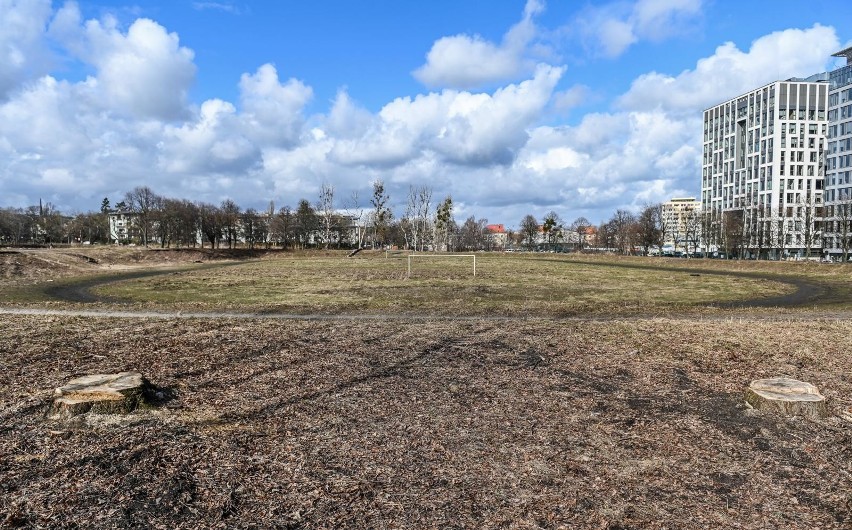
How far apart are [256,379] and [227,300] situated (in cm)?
1597

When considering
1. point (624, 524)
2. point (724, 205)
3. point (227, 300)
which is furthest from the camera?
point (724, 205)

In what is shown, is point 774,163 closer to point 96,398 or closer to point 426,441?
point 426,441

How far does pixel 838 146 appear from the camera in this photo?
325 feet

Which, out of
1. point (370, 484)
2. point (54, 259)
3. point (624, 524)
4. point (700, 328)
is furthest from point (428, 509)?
point (54, 259)

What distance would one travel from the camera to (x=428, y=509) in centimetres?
491

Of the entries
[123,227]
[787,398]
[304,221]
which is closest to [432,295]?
[787,398]

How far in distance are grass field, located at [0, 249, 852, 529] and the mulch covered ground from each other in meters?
0.03

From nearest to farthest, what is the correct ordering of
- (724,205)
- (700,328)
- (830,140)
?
(700,328) < (830,140) < (724,205)

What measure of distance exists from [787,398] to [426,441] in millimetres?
5231

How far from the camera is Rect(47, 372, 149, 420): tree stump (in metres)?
7.09

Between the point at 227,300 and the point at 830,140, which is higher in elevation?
the point at 830,140

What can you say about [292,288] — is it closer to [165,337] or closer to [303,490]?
[165,337]

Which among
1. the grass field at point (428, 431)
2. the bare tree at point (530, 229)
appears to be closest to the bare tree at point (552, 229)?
the bare tree at point (530, 229)

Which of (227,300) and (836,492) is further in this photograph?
(227,300)
